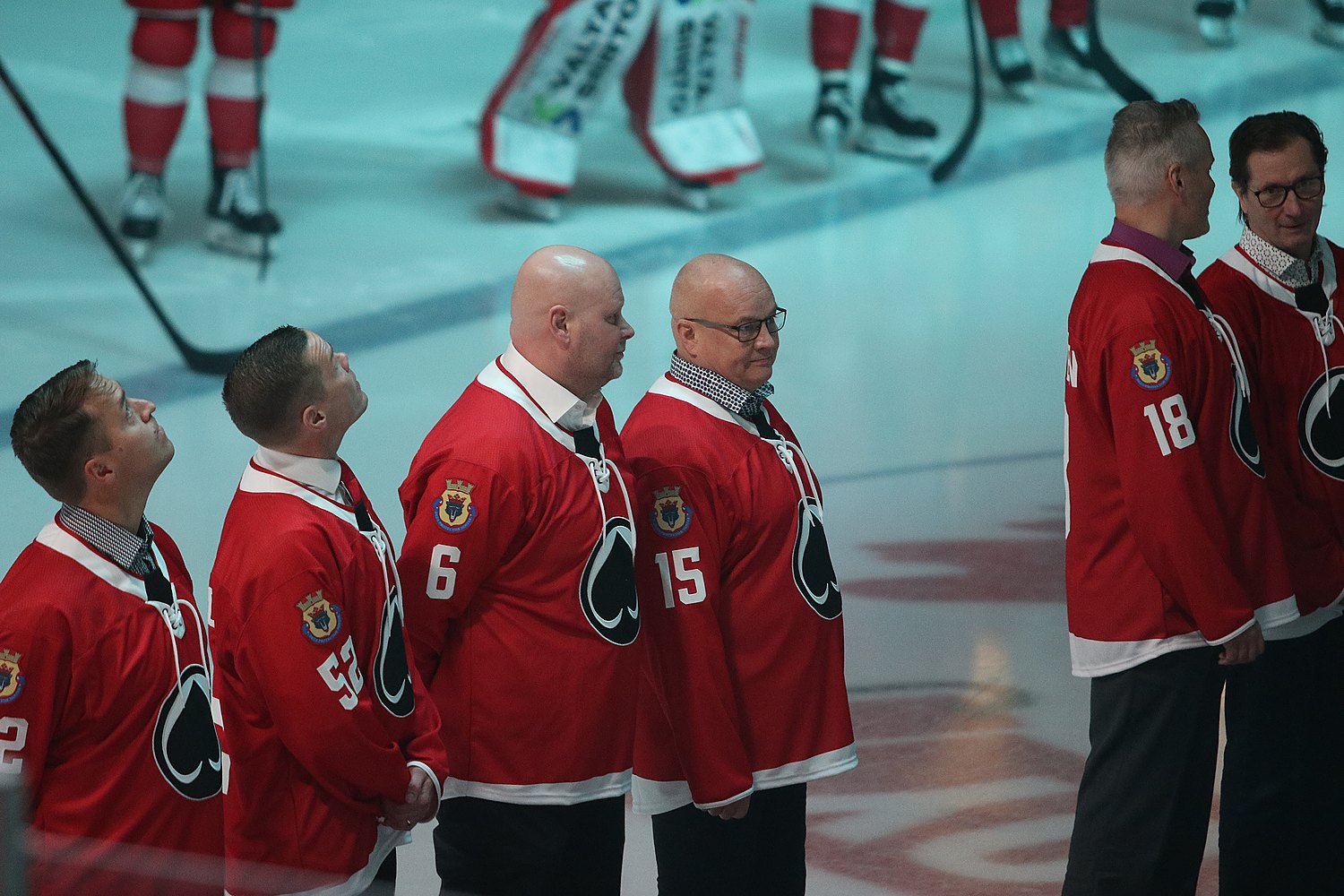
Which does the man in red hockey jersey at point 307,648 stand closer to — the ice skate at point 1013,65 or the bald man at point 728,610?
the bald man at point 728,610

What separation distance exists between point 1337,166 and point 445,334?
3.86 metres

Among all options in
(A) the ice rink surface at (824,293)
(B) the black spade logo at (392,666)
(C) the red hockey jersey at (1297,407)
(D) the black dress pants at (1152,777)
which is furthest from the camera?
(A) the ice rink surface at (824,293)

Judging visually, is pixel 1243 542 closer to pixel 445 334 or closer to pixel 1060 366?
pixel 1060 366

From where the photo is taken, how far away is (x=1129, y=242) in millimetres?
2621

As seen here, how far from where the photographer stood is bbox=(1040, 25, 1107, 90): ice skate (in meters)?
8.80

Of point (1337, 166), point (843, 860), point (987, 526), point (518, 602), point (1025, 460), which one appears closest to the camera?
point (518, 602)

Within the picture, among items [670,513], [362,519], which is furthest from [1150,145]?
[362,519]

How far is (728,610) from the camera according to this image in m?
2.45

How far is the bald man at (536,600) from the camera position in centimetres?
230

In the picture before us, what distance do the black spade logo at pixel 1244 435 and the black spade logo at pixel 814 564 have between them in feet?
2.00

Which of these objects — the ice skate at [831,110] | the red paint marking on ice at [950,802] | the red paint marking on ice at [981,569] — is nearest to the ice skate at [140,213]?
the ice skate at [831,110]

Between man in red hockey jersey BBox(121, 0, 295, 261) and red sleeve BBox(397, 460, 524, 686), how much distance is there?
4.18 m

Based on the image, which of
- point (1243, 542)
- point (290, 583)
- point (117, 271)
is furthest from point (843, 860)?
point (117, 271)

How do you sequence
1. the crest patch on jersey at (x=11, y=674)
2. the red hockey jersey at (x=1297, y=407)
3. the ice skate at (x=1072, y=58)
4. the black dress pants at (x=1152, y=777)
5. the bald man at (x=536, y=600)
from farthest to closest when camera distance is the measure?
the ice skate at (x=1072, y=58)
the red hockey jersey at (x=1297, y=407)
the black dress pants at (x=1152, y=777)
the bald man at (x=536, y=600)
the crest patch on jersey at (x=11, y=674)
